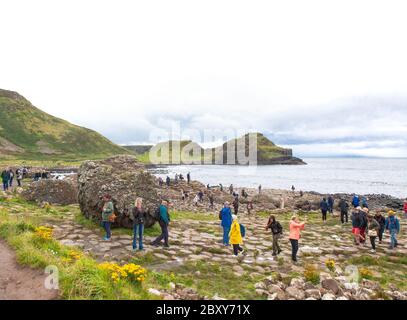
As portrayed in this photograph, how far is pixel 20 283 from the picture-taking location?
747 centimetres

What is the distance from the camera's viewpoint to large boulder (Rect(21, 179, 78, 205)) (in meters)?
22.2

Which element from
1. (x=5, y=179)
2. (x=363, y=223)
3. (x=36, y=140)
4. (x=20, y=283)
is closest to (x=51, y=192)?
(x=5, y=179)

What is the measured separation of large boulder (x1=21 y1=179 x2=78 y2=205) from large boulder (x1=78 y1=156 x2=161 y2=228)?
21.3 feet

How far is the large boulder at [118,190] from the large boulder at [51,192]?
21.3 ft

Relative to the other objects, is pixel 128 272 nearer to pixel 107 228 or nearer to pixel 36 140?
pixel 107 228

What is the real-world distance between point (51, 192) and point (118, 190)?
952 cm

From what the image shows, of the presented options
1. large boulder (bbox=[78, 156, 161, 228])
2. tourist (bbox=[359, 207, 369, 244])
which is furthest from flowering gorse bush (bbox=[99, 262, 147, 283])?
tourist (bbox=[359, 207, 369, 244])

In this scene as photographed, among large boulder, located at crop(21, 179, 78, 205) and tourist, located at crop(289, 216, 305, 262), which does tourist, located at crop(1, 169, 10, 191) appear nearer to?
large boulder, located at crop(21, 179, 78, 205)

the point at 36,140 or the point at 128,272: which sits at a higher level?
the point at 36,140

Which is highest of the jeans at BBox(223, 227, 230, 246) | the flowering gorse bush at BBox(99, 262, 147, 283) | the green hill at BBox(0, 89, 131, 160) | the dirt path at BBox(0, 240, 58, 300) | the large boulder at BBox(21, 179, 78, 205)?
the green hill at BBox(0, 89, 131, 160)

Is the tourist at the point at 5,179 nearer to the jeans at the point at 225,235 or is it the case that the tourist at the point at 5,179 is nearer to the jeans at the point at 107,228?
the jeans at the point at 107,228

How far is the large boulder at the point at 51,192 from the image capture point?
22203 mm

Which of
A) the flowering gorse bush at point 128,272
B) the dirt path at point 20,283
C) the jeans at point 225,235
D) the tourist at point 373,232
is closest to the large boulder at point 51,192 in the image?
the jeans at point 225,235
